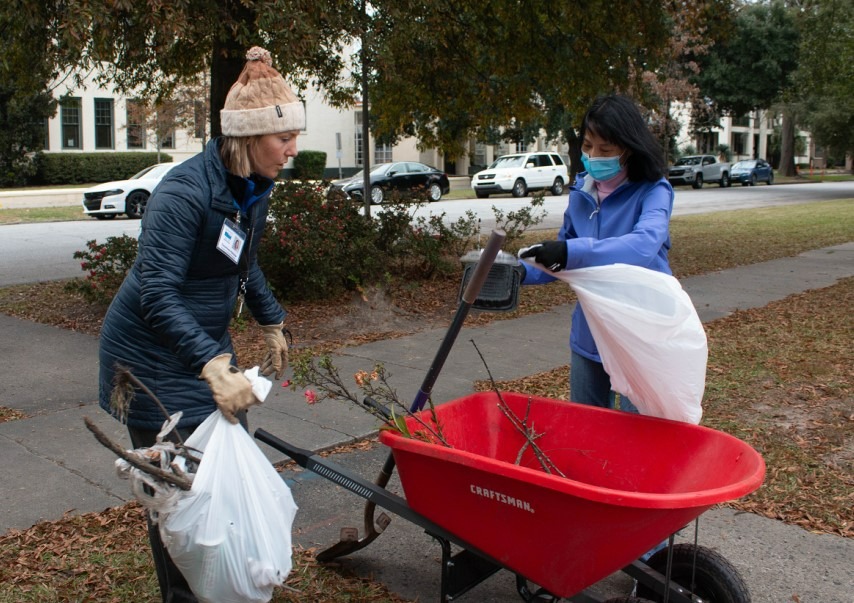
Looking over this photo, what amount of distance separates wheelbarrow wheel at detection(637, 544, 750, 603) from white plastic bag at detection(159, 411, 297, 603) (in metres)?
1.35

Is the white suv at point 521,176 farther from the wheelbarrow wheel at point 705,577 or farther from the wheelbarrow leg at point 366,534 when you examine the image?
the wheelbarrow wheel at point 705,577

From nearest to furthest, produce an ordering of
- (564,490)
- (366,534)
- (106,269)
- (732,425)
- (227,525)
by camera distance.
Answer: (564,490) → (227,525) → (366,534) → (732,425) → (106,269)

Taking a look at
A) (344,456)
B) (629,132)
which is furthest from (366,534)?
(629,132)

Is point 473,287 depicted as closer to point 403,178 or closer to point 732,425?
point 732,425

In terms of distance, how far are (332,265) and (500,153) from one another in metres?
45.0

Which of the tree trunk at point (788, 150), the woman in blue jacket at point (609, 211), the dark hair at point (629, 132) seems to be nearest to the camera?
the woman in blue jacket at point (609, 211)

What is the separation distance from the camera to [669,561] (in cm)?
271

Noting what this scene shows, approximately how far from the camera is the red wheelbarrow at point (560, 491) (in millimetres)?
2508

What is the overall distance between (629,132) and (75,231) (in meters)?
17.3

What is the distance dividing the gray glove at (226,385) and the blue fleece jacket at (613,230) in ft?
3.91

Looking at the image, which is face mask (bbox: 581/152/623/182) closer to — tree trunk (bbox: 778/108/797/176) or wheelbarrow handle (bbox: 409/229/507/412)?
wheelbarrow handle (bbox: 409/229/507/412)

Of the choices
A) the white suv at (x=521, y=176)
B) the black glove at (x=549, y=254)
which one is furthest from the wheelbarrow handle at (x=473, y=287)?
the white suv at (x=521, y=176)

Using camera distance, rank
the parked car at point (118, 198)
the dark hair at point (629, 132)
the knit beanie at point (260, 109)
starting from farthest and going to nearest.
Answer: the parked car at point (118, 198) < the dark hair at point (629, 132) < the knit beanie at point (260, 109)

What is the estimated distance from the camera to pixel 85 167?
116 feet
